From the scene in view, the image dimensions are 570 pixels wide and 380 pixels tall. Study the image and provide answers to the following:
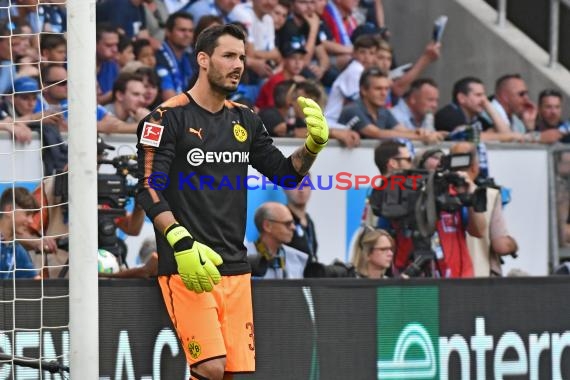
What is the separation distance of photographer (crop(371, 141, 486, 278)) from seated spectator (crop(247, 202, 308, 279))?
2.53 ft

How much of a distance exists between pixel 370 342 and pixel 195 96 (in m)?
1.96

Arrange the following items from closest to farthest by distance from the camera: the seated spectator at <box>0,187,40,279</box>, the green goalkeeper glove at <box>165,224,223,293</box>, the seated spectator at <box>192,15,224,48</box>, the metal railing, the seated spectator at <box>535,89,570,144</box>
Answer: the green goalkeeper glove at <box>165,224,223,293</box> < the seated spectator at <box>0,187,40,279</box> < the seated spectator at <box>192,15,224,48</box> < the seated spectator at <box>535,89,570,144</box> < the metal railing

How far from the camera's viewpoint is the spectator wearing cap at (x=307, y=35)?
11.8m

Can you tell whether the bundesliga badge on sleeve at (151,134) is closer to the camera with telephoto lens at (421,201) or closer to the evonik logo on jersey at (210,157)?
the evonik logo on jersey at (210,157)

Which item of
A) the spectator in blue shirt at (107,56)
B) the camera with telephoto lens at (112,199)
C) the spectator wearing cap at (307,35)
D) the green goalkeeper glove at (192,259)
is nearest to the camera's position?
the green goalkeeper glove at (192,259)

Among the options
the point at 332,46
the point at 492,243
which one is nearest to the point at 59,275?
the point at 492,243

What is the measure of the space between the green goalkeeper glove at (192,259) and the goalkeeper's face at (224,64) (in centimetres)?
75

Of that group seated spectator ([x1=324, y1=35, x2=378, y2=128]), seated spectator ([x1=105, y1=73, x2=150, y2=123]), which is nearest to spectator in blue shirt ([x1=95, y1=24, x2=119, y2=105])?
seated spectator ([x1=105, y1=73, x2=150, y2=123])

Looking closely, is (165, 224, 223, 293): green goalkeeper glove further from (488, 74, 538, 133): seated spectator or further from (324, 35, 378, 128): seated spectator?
(488, 74, 538, 133): seated spectator

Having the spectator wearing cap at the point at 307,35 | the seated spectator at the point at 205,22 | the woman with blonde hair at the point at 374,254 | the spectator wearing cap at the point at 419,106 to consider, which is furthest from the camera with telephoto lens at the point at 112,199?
the spectator wearing cap at the point at 419,106

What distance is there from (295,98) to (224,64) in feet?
14.4

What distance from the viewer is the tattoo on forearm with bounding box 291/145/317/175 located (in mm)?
6324

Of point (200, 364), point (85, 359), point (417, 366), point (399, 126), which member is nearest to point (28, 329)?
point (85, 359)

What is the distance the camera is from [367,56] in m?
11.8
